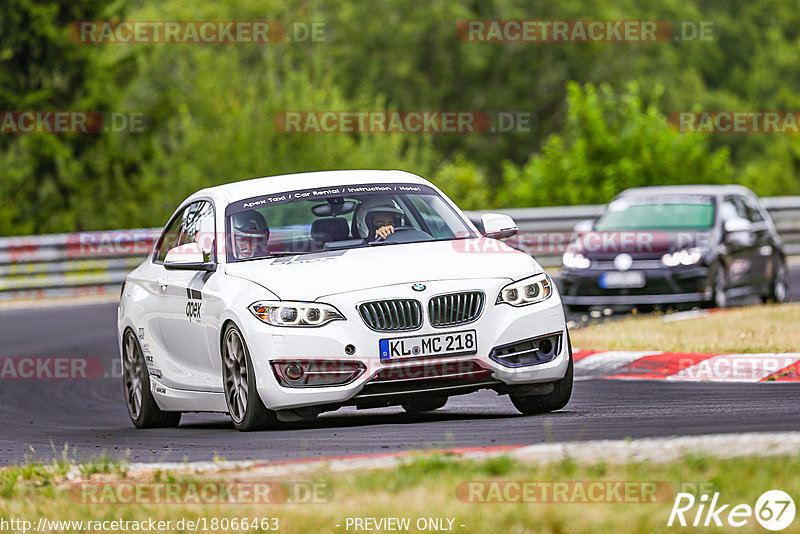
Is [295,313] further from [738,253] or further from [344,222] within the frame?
[738,253]

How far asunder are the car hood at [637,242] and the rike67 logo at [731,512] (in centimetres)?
1276

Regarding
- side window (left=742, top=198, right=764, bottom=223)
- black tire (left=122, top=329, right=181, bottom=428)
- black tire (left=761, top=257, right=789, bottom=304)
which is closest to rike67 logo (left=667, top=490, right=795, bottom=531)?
black tire (left=122, top=329, right=181, bottom=428)

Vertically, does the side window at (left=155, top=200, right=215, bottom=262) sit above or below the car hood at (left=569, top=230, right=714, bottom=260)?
above

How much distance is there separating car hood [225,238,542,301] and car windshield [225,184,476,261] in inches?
9.1

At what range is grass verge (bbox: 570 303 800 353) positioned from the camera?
40.4ft

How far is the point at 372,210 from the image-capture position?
10047 mm

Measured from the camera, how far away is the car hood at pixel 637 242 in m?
18.1

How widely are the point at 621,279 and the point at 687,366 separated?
6.49 meters

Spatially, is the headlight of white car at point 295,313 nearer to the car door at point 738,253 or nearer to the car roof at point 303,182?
the car roof at point 303,182

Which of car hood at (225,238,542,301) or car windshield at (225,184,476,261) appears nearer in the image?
car hood at (225,238,542,301)
